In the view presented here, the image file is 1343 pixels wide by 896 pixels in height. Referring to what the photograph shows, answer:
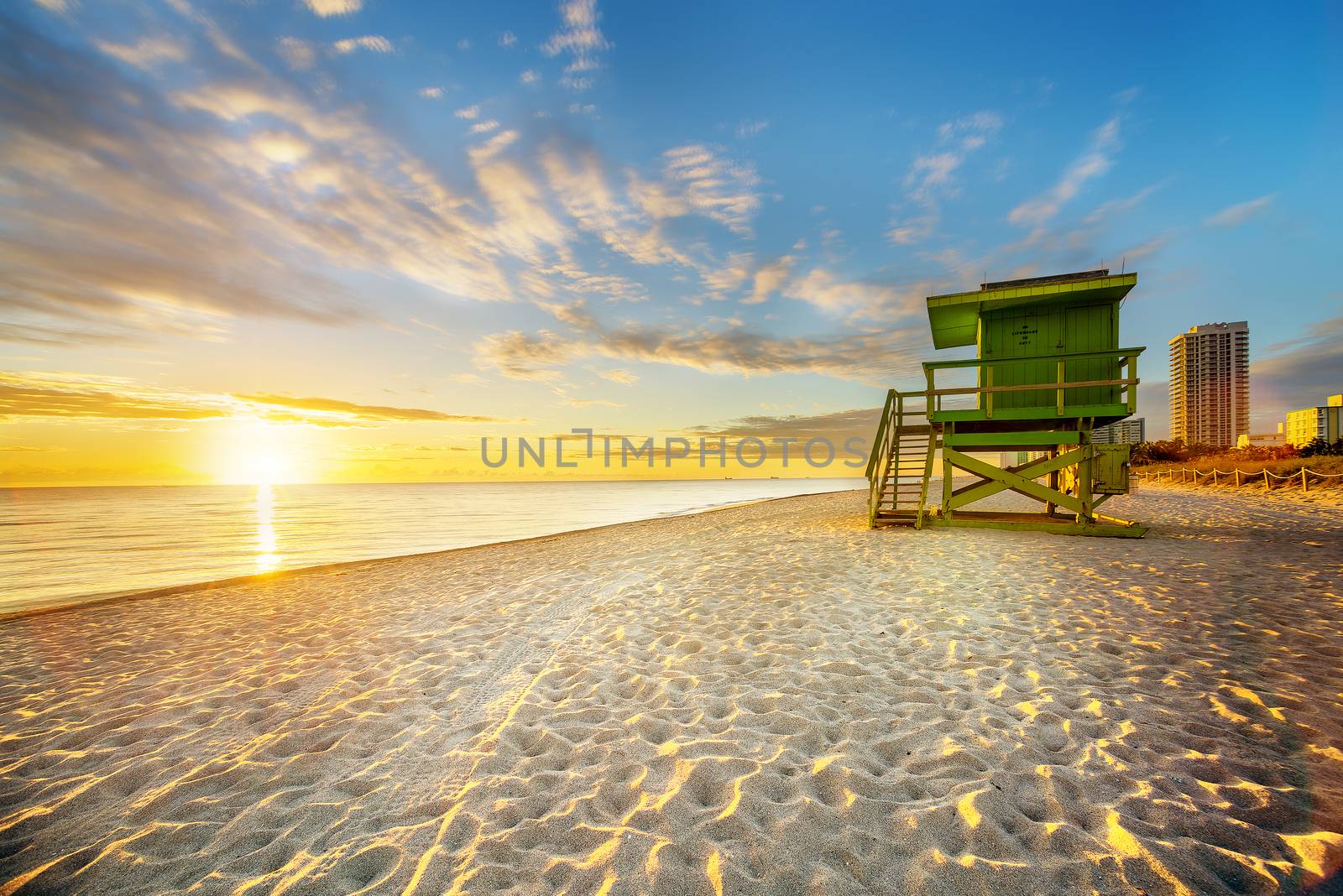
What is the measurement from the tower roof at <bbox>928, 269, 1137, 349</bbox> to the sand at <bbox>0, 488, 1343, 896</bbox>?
6302mm

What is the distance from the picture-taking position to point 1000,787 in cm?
294

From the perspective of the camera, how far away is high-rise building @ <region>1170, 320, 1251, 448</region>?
86312mm

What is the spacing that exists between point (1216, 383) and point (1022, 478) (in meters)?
116

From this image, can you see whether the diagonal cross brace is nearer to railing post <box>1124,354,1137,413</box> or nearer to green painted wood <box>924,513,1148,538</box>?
green painted wood <box>924,513,1148,538</box>

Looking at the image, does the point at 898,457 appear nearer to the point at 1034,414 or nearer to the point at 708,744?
the point at 1034,414

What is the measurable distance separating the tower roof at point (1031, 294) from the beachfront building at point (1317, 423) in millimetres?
80499

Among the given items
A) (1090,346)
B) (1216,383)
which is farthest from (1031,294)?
(1216,383)

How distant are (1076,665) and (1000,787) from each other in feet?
7.72

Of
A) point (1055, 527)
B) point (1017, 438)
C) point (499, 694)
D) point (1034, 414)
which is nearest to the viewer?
point (499, 694)

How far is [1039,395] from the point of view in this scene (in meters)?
11.8

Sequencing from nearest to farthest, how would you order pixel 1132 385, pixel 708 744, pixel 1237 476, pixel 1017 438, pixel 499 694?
pixel 708 744
pixel 499 694
pixel 1132 385
pixel 1017 438
pixel 1237 476

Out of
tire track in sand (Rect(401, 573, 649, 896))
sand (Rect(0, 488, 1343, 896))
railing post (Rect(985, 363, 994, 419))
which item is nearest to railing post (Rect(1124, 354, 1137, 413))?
railing post (Rect(985, 363, 994, 419))

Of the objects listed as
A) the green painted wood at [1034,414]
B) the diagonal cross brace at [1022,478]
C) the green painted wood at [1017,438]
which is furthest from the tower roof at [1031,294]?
the diagonal cross brace at [1022,478]

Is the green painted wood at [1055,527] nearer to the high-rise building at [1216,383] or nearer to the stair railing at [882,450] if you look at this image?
the stair railing at [882,450]
